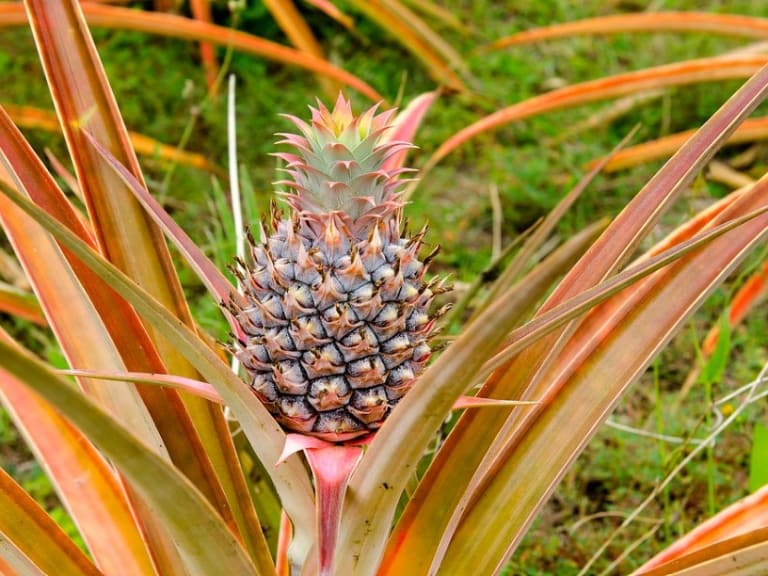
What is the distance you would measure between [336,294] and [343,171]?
12 cm

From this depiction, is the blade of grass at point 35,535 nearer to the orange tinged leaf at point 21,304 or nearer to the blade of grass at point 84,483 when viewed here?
the blade of grass at point 84,483

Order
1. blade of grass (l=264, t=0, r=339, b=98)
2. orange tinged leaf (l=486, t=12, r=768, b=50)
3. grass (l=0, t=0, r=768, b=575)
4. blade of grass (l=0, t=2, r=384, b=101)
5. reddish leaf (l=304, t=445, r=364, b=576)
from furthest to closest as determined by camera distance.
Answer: blade of grass (l=264, t=0, r=339, b=98), orange tinged leaf (l=486, t=12, r=768, b=50), blade of grass (l=0, t=2, r=384, b=101), grass (l=0, t=0, r=768, b=575), reddish leaf (l=304, t=445, r=364, b=576)

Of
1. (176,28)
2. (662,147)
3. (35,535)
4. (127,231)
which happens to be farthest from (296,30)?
(35,535)

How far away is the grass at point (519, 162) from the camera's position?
5.25 ft

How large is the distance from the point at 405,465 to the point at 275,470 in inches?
7.0

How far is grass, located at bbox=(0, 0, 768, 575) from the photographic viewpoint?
5.25ft

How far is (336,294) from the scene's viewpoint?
0.81 metres

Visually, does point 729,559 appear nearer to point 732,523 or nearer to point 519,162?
point 732,523

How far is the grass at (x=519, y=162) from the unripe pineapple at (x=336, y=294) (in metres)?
0.72

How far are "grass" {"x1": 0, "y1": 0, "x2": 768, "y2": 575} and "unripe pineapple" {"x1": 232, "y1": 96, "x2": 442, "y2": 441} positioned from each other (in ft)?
2.37

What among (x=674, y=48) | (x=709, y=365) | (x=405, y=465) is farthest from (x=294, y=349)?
(x=674, y=48)

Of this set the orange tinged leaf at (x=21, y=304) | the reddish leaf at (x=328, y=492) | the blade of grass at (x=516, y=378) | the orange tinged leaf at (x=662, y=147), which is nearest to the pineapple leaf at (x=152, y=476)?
the reddish leaf at (x=328, y=492)

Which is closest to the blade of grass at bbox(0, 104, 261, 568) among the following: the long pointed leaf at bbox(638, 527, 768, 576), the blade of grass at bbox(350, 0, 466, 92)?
the long pointed leaf at bbox(638, 527, 768, 576)

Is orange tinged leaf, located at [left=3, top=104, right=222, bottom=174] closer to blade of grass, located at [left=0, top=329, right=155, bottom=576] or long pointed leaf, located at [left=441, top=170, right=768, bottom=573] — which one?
blade of grass, located at [left=0, top=329, right=155, bottom=576]
